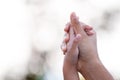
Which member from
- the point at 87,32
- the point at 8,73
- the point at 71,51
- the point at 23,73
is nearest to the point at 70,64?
the point at 71,51

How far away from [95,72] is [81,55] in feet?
0.27

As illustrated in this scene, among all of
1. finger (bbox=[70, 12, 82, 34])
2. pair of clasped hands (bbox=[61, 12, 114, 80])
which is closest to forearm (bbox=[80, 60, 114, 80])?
pair of clasped hands (bbox=[61, 12, 114, 80])

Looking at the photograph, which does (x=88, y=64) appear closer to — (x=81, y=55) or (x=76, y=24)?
(x=81, y=55)

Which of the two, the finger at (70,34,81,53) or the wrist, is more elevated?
the finger at (70,34,81,53)

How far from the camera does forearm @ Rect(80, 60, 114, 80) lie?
4.29 ft

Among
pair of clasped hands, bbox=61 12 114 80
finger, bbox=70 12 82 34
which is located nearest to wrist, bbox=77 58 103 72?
pair of clasped hands, bbox=61 12 114 80

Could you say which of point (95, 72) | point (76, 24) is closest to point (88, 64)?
point (95, 72)

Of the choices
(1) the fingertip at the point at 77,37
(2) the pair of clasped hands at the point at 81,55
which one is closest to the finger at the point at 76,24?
(2) the pair of clasped hands at the point at 81,55

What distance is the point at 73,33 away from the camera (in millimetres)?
1398

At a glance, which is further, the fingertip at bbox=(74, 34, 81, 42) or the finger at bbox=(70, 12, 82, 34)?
the finger at bbox=(70, 12, 82, 34)

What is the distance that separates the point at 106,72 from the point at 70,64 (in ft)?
0.39

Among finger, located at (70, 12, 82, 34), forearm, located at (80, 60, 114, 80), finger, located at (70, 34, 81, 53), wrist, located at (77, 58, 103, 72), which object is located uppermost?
finger, located at (70, 12, 82, 34)

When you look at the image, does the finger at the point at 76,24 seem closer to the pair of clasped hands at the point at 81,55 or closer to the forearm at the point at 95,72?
the pair of clasped hands at the point at 81,55

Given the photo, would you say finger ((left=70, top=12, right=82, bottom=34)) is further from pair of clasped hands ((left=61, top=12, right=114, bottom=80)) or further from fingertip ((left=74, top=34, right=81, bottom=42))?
fingertip ((left=74, top=34, right=81, bottom=42))
